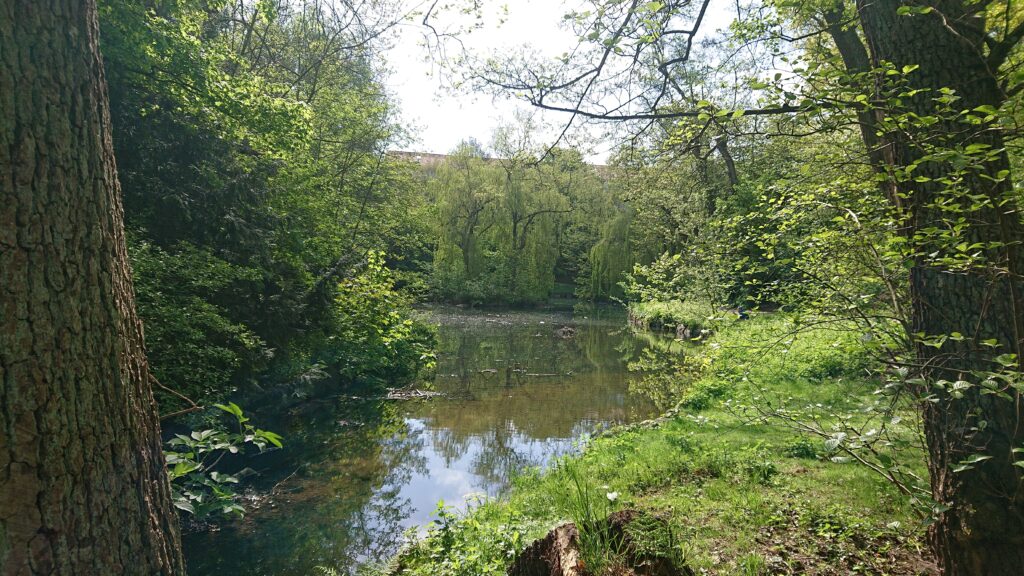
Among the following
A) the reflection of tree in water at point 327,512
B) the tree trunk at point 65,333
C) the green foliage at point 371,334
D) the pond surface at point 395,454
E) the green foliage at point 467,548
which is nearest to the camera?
the tree trunk at point 65,333

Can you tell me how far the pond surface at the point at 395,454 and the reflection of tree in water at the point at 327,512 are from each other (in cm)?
1

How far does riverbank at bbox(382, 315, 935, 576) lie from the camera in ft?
10.2

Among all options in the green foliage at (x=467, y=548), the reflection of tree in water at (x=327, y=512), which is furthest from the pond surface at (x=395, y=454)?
the green foliage at (x=467, y=548)

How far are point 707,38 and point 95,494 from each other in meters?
5.42

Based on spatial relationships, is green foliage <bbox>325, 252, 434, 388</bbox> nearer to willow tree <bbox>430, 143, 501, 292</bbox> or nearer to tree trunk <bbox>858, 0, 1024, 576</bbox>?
tree trunk <bbox>858, 0, 1024, 576</bbox>

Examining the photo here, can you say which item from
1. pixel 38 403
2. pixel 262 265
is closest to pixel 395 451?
pixel 262 265

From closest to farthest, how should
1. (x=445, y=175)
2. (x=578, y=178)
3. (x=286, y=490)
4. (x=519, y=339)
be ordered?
(x=286, y=490) < (x=519, y=339) < (x=445, y=175) < (x=578, y=178)

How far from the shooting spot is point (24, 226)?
1.45 m

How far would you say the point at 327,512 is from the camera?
230 inches

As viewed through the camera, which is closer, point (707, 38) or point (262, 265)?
point (707, 38)

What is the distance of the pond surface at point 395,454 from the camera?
16.8 feet

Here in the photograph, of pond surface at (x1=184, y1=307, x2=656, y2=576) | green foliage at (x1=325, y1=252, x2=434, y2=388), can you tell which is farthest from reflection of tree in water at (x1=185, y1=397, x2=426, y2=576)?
green foliage at (x1=325, y1=252, x2=434, y2=388)

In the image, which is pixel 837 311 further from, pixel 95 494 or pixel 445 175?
pixel 445 175

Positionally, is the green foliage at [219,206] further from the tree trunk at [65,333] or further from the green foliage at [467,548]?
the tree trunk at [65,333]
